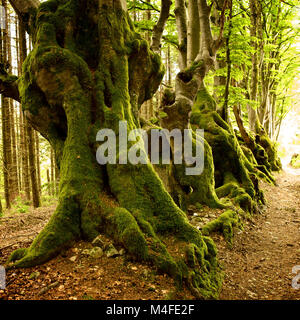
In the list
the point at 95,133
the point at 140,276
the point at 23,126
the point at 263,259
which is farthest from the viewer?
the point at 23,126

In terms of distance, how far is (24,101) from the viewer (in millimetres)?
4438

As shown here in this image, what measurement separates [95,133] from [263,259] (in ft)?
14.0

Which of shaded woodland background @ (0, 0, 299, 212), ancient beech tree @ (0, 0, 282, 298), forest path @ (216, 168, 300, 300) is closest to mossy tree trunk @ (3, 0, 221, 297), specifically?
ancient beech tree @ (0, 0, 282, 298)

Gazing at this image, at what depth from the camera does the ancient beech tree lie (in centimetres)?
341

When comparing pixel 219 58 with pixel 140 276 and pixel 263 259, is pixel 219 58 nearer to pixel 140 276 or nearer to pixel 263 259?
pixel 263 259

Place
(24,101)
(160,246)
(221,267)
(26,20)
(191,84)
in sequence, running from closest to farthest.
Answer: (160,246) < (221,267) < (24,101) < (26,20) < (191,84)

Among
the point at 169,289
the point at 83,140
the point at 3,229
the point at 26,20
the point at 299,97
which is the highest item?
the point at 299,97

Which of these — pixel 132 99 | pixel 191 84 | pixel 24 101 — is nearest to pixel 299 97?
pixel 191 84

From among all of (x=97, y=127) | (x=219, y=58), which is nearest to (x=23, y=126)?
(x=97, y=127)

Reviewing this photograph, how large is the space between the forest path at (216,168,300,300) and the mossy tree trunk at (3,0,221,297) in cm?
47

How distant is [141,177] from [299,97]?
32.2 meters

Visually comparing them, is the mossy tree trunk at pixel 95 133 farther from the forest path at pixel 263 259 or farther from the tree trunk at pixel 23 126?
the tree trunk at pixel 23 126

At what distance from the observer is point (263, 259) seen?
4.67m

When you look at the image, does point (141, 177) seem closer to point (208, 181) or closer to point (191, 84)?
point (208, 181)
